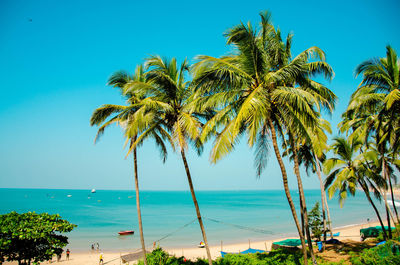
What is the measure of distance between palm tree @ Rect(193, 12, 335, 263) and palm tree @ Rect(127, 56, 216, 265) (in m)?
0.90

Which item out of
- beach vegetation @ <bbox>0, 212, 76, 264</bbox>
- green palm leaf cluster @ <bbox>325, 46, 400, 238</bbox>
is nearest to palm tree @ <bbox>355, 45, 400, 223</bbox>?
green palm leaf cluster @ <bbox>325, 46, 400, 238</bbox>

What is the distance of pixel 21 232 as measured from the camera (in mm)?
7191

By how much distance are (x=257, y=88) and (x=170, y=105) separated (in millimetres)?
3643

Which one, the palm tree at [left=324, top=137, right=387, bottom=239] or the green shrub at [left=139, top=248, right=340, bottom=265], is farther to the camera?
the palm tree at [left=324, top=137, right=387, bottom=239]

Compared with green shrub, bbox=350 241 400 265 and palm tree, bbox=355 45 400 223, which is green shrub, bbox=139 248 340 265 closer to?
green shrub, bbox=350 241 400 265

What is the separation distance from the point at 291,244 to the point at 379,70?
1546 centimetres

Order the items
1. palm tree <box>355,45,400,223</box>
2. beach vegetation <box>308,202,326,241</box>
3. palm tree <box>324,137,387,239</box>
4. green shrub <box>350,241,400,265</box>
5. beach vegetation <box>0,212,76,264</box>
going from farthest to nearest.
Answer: beach vegetation <box>308,202,326,241</box>
palm tree <box>324,137,387,239</box>
palm tree <box>355,45,400,223</box>
green shrub <box>350,241,400,265</box>
beach vegetation <box>0,212,76,264</box>

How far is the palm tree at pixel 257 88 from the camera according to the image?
25.5ft

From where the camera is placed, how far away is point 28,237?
7234mm

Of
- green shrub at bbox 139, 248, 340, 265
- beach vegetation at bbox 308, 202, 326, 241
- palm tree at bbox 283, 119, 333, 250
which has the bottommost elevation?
beach vegetation at bbox 308, 202, 326, 241

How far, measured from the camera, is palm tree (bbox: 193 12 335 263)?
305 inches

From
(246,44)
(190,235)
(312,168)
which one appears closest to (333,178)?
(312,168)

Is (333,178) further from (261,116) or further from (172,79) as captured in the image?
(172,79)

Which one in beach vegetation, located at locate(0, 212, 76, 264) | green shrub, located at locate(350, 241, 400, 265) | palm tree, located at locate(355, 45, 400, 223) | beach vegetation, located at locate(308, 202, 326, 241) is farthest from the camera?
beach vegetation, located at locate(308, 202, 326, 241)
